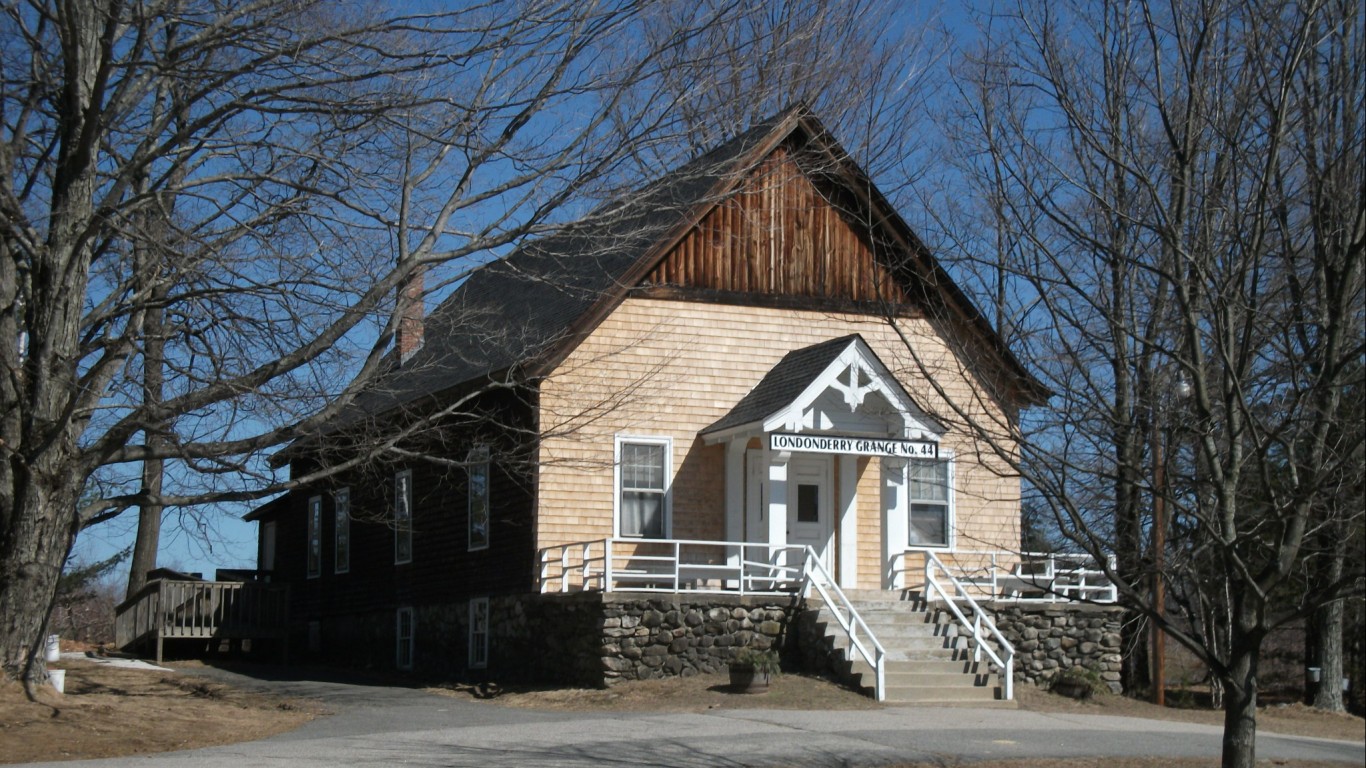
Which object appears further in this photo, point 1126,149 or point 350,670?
point 350,670

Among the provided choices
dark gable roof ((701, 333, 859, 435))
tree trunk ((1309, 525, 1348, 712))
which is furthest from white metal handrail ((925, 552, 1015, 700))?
tree trunk ((1309, 525, 1348, 712))

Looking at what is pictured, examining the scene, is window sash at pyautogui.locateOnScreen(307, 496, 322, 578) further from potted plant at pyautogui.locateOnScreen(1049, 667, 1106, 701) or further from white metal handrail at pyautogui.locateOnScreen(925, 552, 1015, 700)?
potted plant at pyautogui.locateOnScreen(1049, 667, 1106, 701)

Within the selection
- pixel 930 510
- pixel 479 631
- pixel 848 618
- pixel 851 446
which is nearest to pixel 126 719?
pixel 479 631

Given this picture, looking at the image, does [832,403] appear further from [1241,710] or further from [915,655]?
[1241,710]

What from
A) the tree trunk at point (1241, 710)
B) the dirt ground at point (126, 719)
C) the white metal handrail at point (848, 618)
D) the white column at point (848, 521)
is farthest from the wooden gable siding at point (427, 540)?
the tree trunk at point (1241, 710)

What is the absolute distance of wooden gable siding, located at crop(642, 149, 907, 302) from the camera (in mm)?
23703

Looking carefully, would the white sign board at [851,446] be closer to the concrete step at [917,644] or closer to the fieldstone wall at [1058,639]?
the concrete step at [917,644]

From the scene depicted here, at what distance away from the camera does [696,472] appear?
23109mm

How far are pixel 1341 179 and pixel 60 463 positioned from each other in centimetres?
1212

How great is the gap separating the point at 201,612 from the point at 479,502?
6633mm

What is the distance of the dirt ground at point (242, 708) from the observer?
47.1ft

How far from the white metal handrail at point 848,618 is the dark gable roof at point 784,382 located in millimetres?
2169

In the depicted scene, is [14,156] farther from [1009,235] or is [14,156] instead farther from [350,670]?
[350,670]

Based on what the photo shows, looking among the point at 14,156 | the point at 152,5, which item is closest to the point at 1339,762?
the point at 152,5
